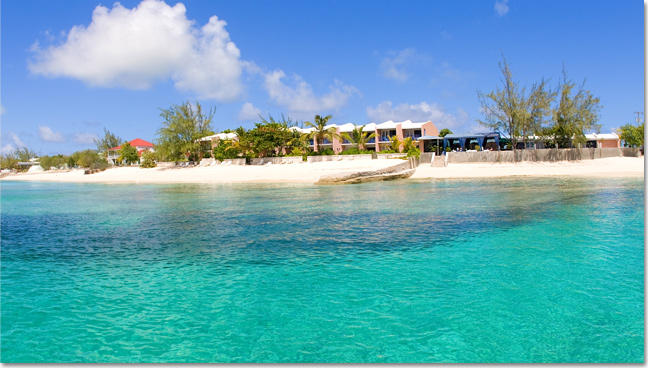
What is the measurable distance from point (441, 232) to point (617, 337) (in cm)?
719

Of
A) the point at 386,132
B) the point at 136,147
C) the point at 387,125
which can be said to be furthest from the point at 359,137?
the point at 136,147

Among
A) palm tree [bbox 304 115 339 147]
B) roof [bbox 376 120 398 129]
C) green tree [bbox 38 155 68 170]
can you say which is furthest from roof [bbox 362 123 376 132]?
green tree [bbox 38 155 68 170]

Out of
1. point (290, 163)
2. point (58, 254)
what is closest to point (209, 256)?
point (58, 254)

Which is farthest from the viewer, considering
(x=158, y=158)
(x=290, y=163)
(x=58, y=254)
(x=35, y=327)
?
(x=158, y=158)

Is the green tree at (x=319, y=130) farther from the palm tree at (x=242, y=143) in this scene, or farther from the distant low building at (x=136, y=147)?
the distant low building at (x=136, y=147)

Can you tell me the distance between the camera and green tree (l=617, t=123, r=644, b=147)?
62287mm

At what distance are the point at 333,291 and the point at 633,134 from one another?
72.8 m

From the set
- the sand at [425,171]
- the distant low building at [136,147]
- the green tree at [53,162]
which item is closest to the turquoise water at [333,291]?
the sand at [425,171]

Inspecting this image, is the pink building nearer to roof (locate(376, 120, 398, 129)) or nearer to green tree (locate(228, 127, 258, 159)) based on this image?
roof (locate(376, 120, 398, 129))

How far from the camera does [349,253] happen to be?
10445mm

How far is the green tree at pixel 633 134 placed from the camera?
62.3 m

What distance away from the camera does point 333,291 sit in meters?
7.69

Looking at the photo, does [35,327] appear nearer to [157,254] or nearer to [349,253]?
[157,254]

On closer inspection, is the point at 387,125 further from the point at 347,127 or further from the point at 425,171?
the point at 425,171
